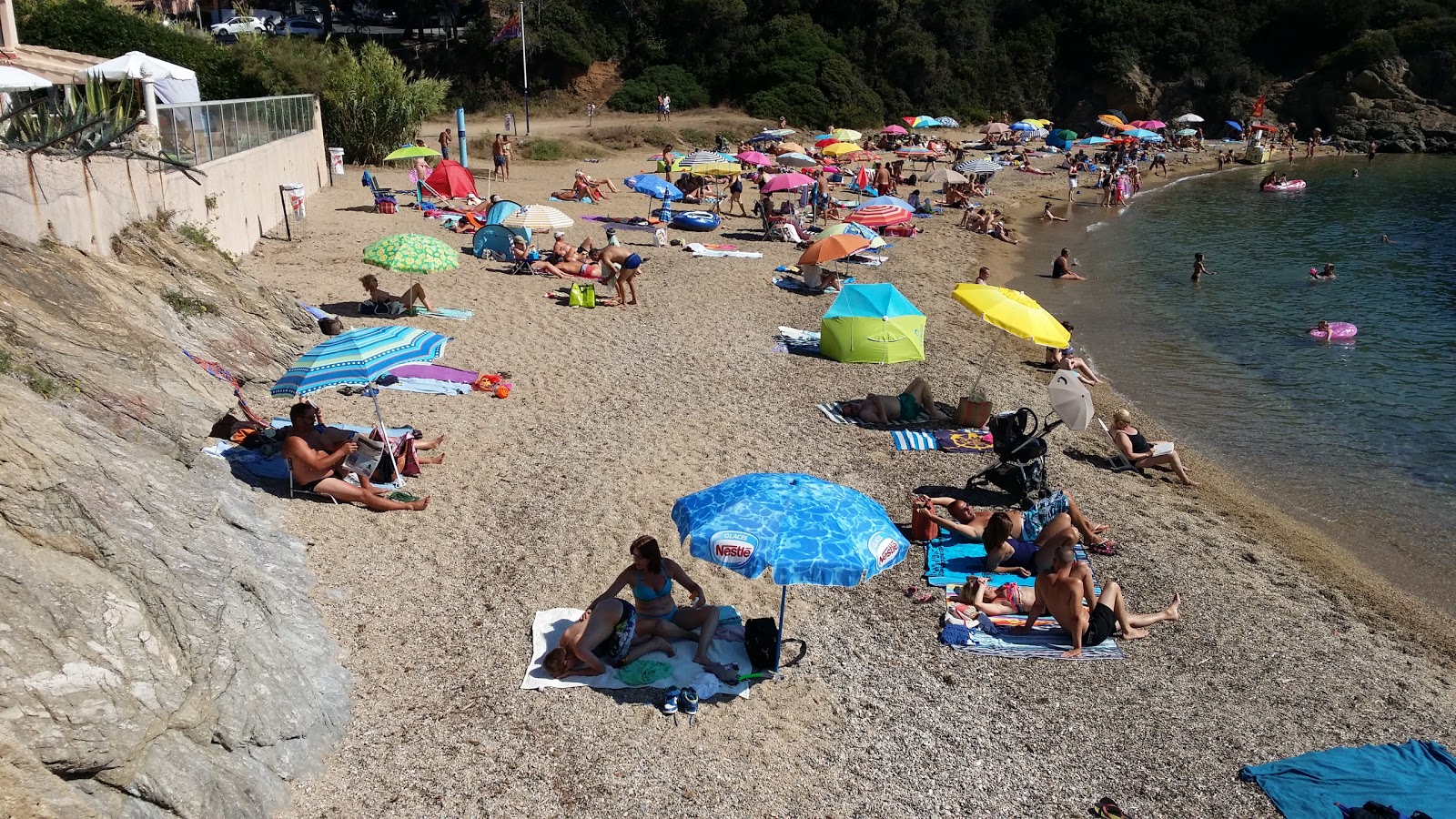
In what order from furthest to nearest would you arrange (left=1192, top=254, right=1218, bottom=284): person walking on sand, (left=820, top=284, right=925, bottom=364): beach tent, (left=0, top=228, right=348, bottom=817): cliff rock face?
(left=1192, top=254, right=1218, bottom=284): person walking on sand < (left=820, top=284, right=925, bottom=364): beach tent < (left=0, top=228, right=348, bottom=817): cliff rock face

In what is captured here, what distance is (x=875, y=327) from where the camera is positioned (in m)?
13.2

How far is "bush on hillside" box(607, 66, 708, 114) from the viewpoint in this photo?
45.2m

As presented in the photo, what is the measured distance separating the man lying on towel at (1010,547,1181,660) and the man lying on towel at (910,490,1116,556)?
66cm

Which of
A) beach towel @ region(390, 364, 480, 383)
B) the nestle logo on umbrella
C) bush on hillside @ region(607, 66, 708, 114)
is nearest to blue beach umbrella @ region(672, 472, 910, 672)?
the nestle logo on umbrella

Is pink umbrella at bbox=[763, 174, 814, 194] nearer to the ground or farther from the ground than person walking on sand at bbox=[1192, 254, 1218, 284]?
farther from the ground

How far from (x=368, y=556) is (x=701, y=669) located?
293 cm

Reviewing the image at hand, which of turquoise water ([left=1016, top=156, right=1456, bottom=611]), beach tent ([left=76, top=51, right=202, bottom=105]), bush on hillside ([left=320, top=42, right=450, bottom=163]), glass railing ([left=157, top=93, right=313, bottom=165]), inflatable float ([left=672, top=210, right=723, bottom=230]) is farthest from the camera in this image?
bush on hillside ([left=320, top=42, right=450, bottom=163])

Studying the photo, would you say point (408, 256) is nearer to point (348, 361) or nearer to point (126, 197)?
point (126, 197)

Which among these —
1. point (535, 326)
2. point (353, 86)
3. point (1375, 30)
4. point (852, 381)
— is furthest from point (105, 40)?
point (1375, 30)

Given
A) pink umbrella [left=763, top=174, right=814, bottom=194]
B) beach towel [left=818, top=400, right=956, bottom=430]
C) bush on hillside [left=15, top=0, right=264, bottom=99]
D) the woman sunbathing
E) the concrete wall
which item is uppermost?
bush on hillside [left=15, top=0, right=264, bottom=99]

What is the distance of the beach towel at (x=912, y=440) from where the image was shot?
10992mm

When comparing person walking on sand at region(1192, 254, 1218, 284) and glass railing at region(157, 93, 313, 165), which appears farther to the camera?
person walking on sand at region(1192, 254, 1218, 284)

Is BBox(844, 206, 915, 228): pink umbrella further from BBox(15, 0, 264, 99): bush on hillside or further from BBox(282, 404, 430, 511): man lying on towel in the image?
BBox(15, 0, 264, 99): bush on hillside

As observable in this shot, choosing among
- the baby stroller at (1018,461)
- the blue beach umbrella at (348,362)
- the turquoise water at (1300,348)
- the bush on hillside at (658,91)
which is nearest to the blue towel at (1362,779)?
the turquoise water at (1300,348)
